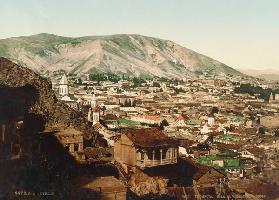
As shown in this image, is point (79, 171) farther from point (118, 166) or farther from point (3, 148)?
point (3, 148)

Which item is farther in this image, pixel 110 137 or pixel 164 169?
pixel 110 137

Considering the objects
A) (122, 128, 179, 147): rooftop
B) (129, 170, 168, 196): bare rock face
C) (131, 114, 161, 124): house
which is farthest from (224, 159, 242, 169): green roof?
(131, 114, 161, 124): house

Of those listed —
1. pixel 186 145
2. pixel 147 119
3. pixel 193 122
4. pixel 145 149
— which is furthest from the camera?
pixel 147 119

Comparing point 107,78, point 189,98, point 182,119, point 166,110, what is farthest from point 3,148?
point 107,78

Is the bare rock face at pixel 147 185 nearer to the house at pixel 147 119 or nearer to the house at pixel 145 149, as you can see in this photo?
the house at pixel 145 149

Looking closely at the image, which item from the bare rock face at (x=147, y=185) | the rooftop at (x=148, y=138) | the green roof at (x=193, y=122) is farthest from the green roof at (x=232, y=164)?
the green roof at (x=193, y=122)

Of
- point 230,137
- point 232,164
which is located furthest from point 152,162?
point 230,137

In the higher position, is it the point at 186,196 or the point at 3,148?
the point at 3,148

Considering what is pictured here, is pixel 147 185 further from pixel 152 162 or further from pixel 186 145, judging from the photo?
pixel 186 145
